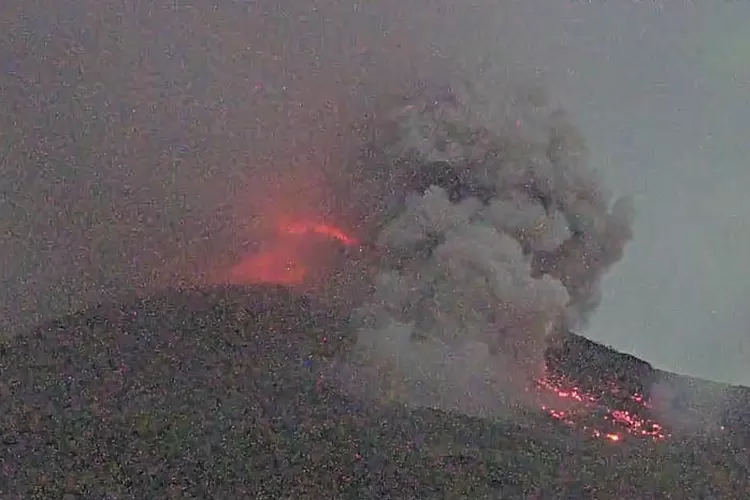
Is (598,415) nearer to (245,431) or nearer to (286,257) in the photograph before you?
(286,257)

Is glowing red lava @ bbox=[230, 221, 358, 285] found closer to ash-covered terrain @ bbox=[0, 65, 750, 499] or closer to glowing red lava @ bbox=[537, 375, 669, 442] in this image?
ash-covered terrain @ bbox=[0, 65, 750, 499]

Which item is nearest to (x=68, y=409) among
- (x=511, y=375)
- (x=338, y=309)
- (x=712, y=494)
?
(x=338, y=309)

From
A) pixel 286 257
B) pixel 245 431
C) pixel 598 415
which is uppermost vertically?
pixel 598 415

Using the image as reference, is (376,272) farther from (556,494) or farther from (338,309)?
(556,494)

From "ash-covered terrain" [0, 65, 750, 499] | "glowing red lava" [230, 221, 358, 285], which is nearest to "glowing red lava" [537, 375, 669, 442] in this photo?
"ash-covered terrain" [0, 65, 750, 499]

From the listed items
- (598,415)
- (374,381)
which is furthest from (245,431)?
(598,415)
